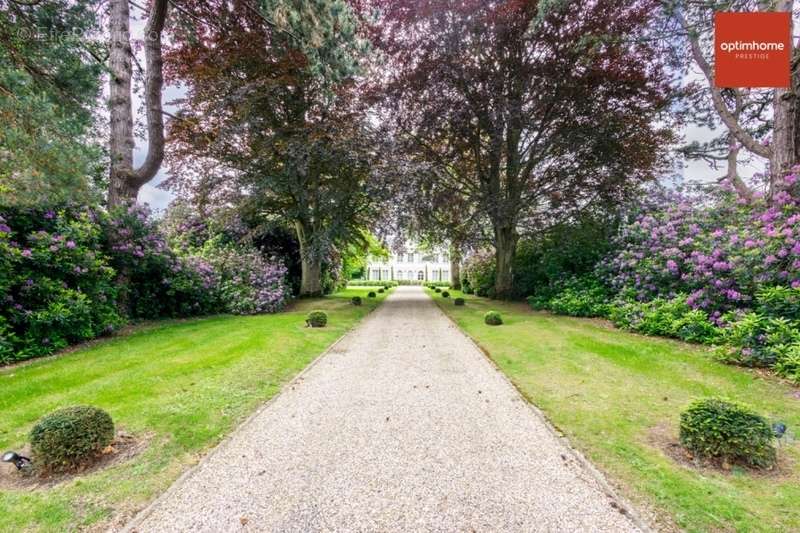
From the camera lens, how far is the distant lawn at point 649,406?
2514 mm

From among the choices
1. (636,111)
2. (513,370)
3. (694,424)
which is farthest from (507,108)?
(694,424)

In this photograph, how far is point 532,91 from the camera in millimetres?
12766

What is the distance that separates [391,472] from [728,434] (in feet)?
8.99

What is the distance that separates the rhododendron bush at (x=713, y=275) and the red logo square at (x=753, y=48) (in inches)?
105

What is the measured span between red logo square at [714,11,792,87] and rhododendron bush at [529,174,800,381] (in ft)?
8.77

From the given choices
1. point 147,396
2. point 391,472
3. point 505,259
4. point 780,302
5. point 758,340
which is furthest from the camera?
point 505,259

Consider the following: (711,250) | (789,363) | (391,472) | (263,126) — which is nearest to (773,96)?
(711,250)

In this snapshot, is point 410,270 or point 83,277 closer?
point 83,277

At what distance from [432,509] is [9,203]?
29.1 ft

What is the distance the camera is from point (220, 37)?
1195cm

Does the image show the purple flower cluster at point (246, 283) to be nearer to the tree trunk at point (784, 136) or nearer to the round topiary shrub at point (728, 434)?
the round topiary shrub at point (728, 434)

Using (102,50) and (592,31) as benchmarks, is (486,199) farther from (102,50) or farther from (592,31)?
(102,50)

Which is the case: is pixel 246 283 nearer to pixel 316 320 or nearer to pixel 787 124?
pixel 316 320

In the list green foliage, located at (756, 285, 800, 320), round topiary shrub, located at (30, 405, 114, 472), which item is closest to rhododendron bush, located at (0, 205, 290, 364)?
round topiary shrub, located at (30, 405, 114, 472)
